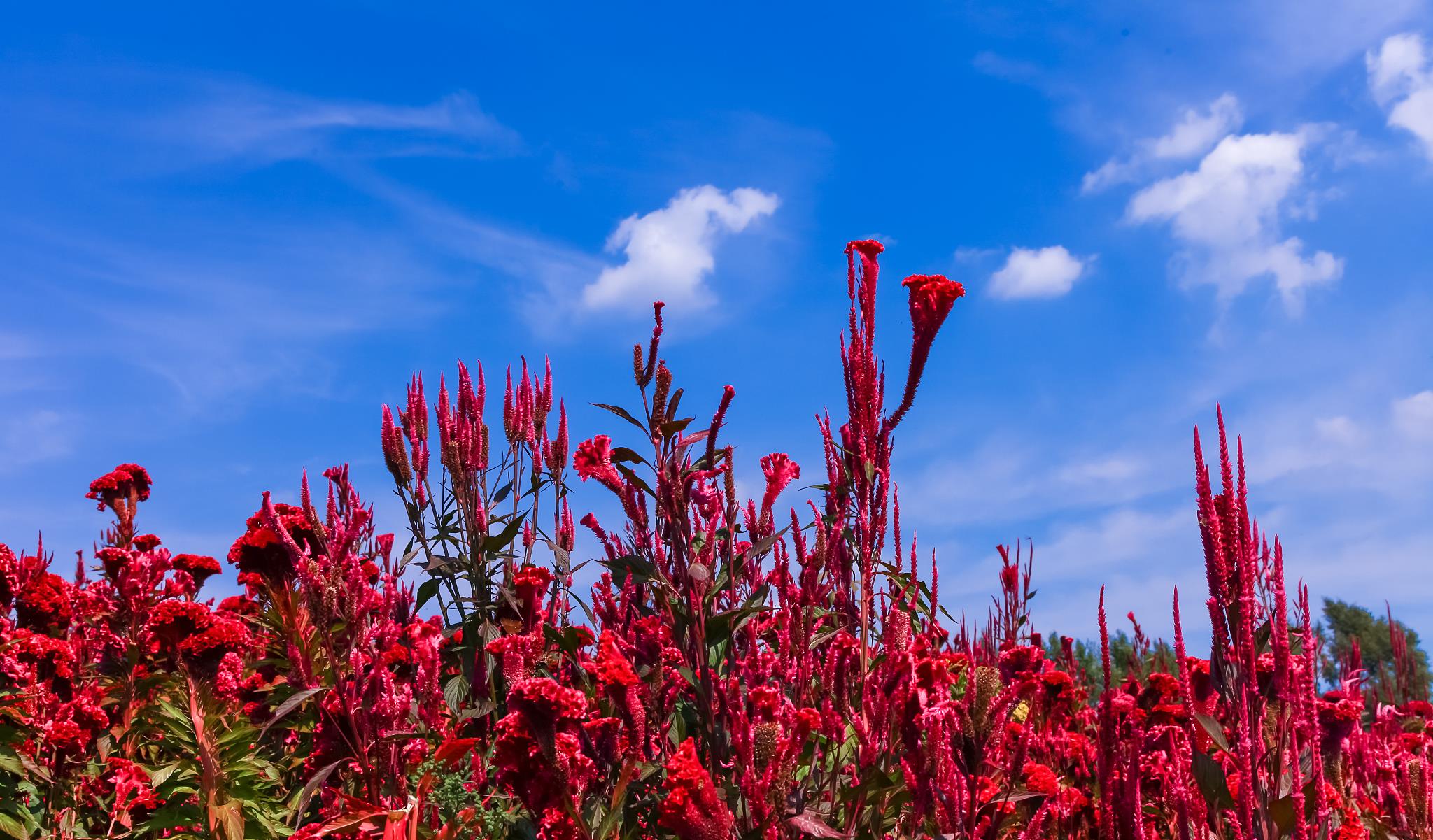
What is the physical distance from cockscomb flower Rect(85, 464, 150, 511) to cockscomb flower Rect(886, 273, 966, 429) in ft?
17.5

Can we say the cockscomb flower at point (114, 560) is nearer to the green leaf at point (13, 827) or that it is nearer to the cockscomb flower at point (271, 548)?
the cockscomb flower at point (271, 548)

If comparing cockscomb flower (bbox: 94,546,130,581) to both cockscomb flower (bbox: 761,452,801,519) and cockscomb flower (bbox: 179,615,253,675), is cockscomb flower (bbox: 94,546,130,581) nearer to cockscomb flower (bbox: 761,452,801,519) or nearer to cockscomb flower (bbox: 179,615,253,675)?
cockscomb flower (bbox: 179,615,253,675)

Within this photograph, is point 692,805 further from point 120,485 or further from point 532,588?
point 120,485

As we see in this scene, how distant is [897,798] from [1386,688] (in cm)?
670

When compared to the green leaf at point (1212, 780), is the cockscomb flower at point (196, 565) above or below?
above

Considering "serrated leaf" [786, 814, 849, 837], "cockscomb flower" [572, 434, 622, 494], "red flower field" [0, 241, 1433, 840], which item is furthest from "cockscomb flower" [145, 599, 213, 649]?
"serrated leaf" [786, 814, 849, 837]

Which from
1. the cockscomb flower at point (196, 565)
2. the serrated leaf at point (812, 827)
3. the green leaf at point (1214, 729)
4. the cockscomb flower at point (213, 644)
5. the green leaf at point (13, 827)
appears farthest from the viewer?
the cockscomb flower at point (196, 565)

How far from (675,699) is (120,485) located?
4.88 m

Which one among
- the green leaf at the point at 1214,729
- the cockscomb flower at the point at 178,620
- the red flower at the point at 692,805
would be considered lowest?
the red flower at the point at 692,805

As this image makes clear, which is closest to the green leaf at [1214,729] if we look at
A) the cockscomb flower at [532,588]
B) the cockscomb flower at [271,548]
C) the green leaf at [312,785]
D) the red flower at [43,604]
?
the cockscomb flower at [532,588]

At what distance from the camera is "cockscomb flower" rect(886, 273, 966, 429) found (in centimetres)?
278

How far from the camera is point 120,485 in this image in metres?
6.21

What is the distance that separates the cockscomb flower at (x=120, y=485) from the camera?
614 cm

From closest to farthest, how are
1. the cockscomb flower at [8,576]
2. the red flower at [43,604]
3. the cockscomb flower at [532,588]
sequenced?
1. the cockscomb flower at [532,588]
2. the cockscomb flower at [8,576]
3. the red flower at [43,604]
